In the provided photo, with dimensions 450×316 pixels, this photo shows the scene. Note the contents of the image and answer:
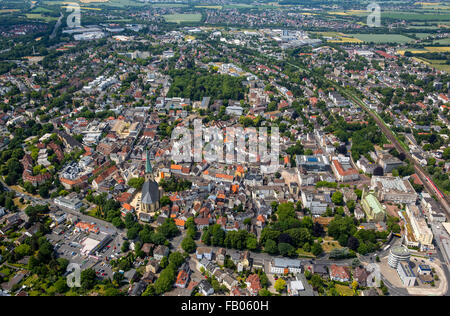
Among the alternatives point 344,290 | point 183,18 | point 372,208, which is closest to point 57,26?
point 183,18

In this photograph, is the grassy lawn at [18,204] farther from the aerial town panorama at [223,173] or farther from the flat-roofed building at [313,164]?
the flat-roofed building at [313,164]

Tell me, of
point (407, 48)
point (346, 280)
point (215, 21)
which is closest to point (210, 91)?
point (346, 280)

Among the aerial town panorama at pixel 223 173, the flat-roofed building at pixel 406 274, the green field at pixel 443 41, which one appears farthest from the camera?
the green field at pixel 443 41

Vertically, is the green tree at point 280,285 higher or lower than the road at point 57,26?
lower

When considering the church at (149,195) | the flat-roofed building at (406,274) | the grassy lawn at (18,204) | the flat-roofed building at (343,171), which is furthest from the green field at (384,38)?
the grassy lawn at (18,204)

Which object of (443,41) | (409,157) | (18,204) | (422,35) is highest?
(422,35)

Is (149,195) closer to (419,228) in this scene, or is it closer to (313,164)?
(313,164)

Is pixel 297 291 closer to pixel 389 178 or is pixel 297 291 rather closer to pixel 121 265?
pixel 121 265
